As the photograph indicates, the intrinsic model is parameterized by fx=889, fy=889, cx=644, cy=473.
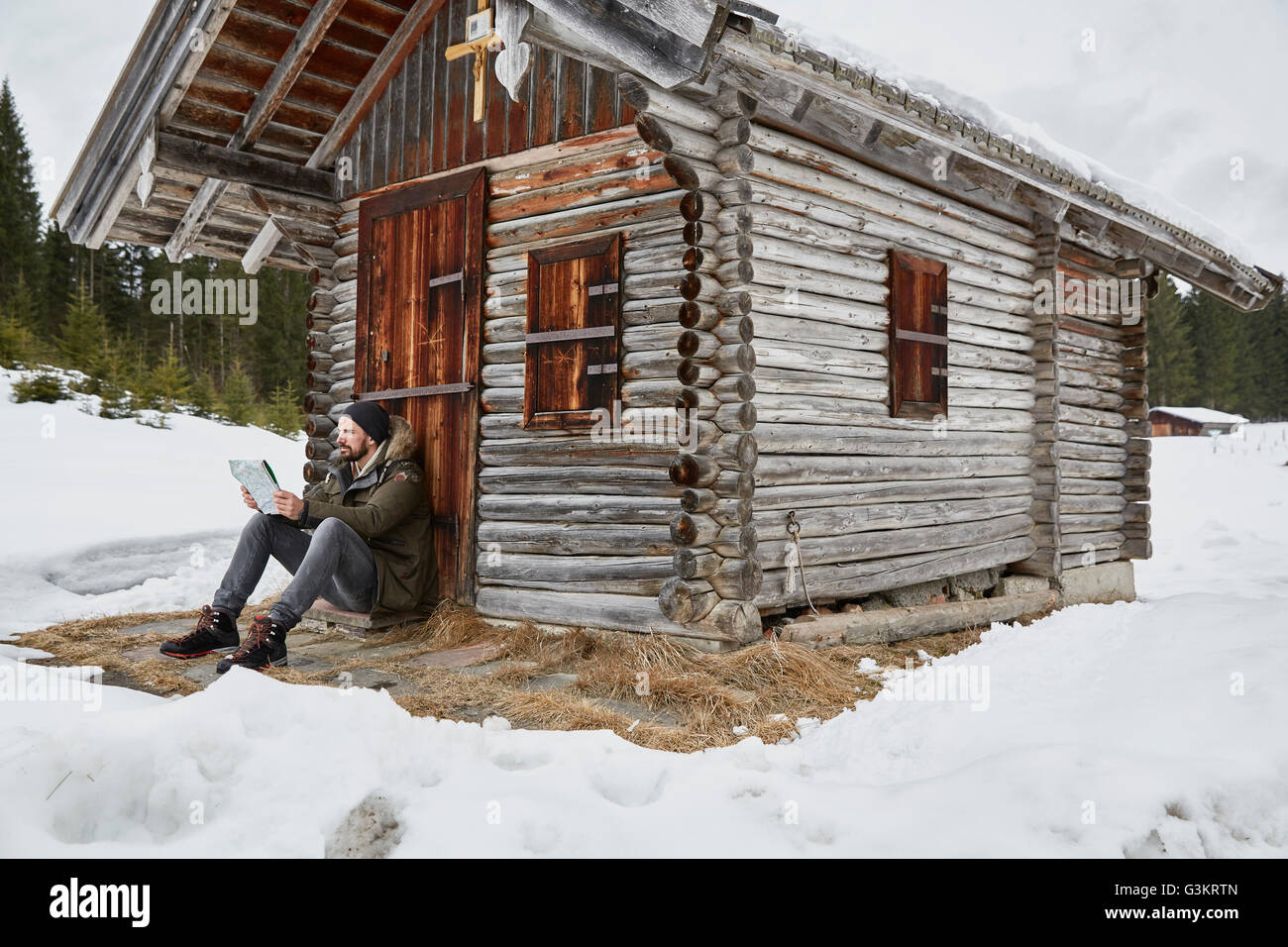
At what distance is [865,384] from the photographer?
23.0 ft

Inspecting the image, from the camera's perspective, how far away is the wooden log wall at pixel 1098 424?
9.52 metres

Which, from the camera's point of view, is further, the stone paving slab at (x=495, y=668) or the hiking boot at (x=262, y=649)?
the stone paving slab at (x=495, y=668)

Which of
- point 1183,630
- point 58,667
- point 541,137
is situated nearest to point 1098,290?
point 1183,630

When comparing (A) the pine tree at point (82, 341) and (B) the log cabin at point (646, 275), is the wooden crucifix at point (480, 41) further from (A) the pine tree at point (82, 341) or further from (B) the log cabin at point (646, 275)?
(A) the pine tree at point (82, 341)

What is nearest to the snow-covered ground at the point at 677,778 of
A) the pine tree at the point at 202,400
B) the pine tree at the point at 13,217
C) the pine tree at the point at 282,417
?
the pine tree at the point at 202,400

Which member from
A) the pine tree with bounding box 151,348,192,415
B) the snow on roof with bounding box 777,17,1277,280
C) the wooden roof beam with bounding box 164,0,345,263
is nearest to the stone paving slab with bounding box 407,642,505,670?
→ the snow on roof with bounding box 777,17,1277,280

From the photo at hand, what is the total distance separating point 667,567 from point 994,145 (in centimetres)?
427

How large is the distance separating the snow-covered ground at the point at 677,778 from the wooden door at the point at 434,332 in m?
2.89

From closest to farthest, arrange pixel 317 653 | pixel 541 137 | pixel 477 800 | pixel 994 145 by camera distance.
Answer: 1. pixel 477 800
2. pixel 317 653
3. pixel 541 137
4. pixel 994 145

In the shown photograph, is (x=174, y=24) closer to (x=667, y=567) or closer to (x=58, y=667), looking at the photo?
(x=58, y=667)

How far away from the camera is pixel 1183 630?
555 centimetres

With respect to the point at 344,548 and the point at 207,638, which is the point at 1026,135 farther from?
the point at 207,638

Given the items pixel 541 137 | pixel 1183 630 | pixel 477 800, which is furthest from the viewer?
pixel 541 137

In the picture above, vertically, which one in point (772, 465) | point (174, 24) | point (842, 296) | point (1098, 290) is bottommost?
point (772, 465)
